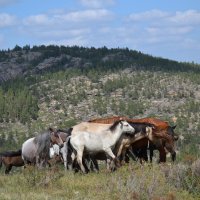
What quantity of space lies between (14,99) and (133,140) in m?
150

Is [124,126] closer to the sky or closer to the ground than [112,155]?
closer to the sky

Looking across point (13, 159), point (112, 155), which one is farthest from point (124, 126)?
point (13, 159)

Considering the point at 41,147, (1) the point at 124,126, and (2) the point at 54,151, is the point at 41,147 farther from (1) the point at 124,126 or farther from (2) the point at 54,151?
(1) the point at 124,126

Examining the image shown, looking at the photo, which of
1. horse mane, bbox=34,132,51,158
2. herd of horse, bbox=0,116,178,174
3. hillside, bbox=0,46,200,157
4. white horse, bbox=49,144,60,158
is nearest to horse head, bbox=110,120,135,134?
herd of horse, bbox=0,116,178,174

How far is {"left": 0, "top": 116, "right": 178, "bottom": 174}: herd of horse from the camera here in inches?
592

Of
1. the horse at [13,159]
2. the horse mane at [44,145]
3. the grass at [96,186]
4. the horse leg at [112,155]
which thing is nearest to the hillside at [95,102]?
the horse at [13,159]

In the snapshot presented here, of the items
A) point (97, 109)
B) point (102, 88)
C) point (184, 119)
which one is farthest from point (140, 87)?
point (184, 119)

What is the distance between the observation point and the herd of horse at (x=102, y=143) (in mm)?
15047

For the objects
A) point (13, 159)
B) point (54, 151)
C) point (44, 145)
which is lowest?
point (13, 159)

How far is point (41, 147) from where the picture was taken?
17.9m

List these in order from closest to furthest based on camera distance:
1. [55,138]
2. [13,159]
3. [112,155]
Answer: [112,155] → [55,138] → [13,159]

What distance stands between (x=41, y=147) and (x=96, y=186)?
609cm

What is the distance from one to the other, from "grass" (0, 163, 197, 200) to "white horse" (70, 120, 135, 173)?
0.94 meters

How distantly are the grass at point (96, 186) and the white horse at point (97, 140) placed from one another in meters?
0.94
